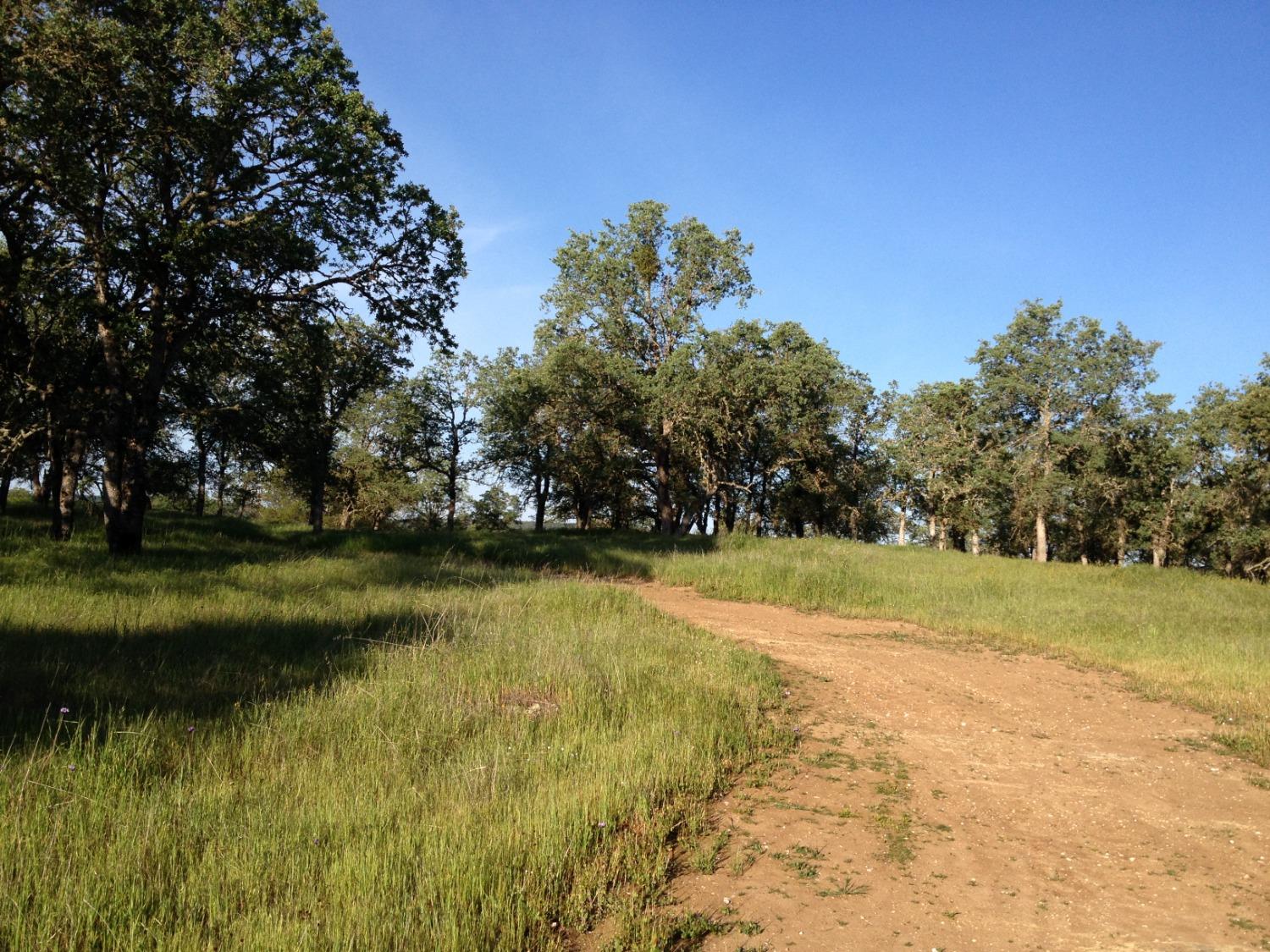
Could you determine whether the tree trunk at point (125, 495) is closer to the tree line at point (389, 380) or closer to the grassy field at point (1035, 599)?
the tree line at point (389, 380)

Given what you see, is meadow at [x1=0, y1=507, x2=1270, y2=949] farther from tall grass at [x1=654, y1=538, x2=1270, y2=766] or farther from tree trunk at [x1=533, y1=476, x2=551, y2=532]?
tree trunk at [x1=533, y1=476, x2=551, y2=532]

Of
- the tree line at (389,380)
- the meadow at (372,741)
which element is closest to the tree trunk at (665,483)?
the tree line at (389,380)

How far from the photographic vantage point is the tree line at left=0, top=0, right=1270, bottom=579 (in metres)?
12.7

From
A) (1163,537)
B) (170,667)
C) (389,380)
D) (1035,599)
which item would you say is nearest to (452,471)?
(389,380)

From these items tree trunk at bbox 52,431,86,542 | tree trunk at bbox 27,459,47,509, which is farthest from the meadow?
tree trunk at bbox 27,459,47,509

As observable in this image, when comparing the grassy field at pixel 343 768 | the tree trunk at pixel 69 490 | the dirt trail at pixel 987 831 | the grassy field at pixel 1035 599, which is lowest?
the dirt trail at pixel 987 831

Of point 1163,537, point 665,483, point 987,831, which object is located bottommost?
point 987,831

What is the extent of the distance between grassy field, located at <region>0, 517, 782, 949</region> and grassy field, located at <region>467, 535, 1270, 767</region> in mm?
5558

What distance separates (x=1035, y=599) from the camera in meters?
14.3

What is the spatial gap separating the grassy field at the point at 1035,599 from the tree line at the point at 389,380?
329 inches

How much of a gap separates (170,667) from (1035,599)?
15036 millimetres

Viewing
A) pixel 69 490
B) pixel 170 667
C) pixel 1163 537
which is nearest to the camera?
pixel 170 667

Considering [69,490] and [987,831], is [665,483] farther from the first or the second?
[987,831]

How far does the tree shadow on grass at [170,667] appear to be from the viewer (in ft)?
17.0
